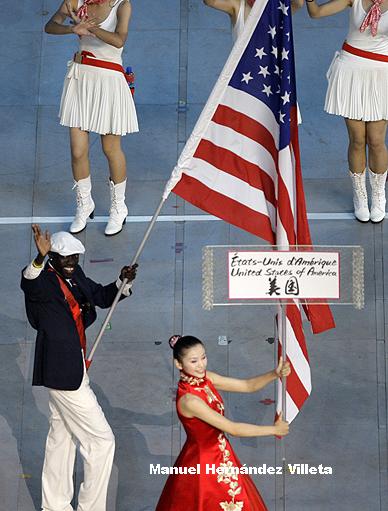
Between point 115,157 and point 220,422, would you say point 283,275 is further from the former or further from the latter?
point 115,157

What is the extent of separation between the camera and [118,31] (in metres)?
10.3

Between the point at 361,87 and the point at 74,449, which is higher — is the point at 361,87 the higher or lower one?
the higher one

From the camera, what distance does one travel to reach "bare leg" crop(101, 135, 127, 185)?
1080 centimetres

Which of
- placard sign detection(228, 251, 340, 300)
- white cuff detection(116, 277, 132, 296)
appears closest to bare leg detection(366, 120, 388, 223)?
white cuff detection(116, 277, 132, 296)

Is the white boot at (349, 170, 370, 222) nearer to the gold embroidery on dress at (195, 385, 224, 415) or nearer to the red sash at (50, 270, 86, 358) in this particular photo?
the red sash at (50, 270, 86, 358)

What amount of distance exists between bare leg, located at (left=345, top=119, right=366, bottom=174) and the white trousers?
3202 millimetres

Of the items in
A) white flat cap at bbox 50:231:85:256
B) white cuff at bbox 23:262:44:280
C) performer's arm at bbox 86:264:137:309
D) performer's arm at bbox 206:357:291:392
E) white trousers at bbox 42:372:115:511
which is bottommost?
white trousers at bbox 42:372:115:511

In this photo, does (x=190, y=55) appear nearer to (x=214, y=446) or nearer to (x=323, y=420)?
(x=323, y=420)

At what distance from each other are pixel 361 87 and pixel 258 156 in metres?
2.15

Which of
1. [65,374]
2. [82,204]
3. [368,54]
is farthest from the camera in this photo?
[82,204]

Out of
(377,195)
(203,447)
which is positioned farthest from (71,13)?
(203,447)

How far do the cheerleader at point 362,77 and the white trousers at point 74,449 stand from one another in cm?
320

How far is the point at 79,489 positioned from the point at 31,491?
30 centimetres

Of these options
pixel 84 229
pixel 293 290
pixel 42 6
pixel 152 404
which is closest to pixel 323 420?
pixel 152 404
